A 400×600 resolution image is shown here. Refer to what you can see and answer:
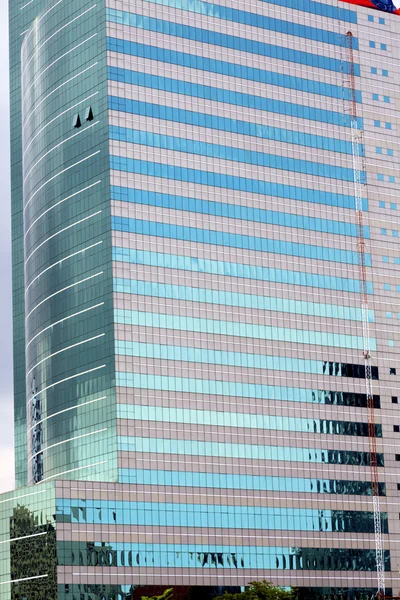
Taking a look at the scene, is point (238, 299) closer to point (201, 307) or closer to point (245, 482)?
point (201, 307)

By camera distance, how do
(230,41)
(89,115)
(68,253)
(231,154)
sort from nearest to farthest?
1. (89,115)
2. (68,253)
3. (231,154)
4. (230,41)

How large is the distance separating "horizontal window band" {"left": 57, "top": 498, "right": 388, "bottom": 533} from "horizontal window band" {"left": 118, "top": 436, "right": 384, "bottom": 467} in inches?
264

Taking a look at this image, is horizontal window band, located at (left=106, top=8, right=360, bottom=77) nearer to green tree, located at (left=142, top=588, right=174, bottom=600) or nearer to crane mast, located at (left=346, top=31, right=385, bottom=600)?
crane mast, located at (left=346, top=31, right=385, bottom=600)

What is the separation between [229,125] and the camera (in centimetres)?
18150

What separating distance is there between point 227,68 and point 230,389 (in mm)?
45339

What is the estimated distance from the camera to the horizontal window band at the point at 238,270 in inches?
6678

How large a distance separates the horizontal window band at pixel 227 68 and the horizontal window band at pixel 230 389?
43485 millimetres

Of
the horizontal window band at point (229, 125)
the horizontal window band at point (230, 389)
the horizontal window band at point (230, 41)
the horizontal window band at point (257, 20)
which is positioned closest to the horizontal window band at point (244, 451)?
the horizontal window band at point (230, 389)

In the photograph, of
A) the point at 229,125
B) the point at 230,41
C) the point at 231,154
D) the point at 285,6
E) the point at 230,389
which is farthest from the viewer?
the point at 285,6

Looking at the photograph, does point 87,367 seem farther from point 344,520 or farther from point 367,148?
point 367,148

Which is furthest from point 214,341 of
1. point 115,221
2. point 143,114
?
point 143,114

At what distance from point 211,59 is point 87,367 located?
4662 centimetres

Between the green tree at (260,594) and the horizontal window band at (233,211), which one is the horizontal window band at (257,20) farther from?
the green tree at (260,594)

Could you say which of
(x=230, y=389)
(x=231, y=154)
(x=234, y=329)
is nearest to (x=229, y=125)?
(x=231, y=154)
